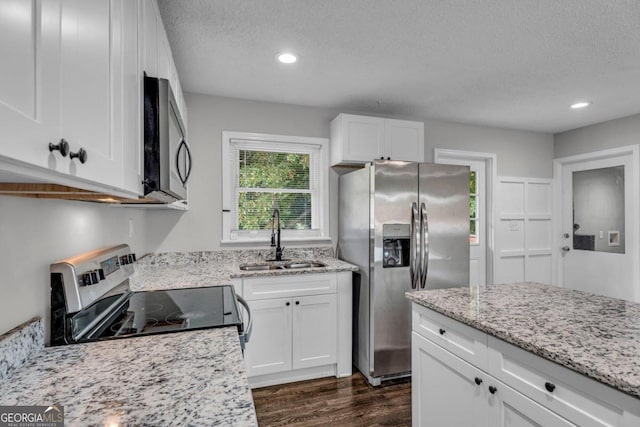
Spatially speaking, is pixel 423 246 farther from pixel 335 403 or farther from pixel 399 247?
pixel 335 403

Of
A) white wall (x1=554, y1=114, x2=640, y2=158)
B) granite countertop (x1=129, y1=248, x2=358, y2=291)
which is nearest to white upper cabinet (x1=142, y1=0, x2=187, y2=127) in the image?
granite countertop (x1=129, y1=248, x2=358, y2=291)

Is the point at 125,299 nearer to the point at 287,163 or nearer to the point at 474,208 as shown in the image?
the point at 287,163

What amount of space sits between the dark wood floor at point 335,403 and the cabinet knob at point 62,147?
209 cm

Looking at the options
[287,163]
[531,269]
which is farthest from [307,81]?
[531,269]

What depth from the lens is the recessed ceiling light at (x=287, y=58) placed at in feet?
7.52

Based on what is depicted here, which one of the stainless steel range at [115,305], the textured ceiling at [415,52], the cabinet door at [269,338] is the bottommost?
the cabinet door at [269,338]

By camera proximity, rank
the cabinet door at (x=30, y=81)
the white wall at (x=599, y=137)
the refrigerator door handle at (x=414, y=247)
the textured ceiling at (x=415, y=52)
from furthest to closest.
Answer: the white wall at (x=599, y=137) < the refrigerator door handle at (x=414, y=247) < the textured ceiling at (x=415, y=52) < the cabinet door at (x=30, y=81)

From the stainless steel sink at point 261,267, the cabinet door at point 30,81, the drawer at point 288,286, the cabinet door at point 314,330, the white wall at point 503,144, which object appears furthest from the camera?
the white wall at point 503,144

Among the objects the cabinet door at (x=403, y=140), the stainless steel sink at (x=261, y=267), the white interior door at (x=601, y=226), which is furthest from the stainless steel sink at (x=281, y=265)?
the white interior door at (x=601, y=226)

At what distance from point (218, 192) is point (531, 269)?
3929 millimetres

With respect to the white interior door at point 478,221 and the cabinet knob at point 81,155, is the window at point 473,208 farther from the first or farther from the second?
the cabinet knob at point 81,155

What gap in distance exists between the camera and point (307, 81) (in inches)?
108

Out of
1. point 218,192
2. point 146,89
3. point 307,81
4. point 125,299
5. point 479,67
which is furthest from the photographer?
point 218,192

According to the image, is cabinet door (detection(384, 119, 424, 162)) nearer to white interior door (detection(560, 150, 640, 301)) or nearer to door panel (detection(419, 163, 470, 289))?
door panel (detection(419, 163, 470, 289))
